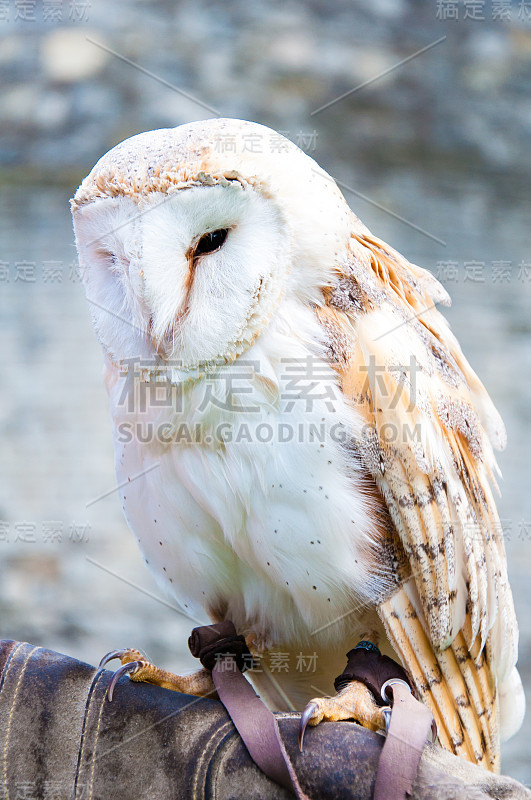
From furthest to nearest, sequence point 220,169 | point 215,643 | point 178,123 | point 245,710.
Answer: point 178,123 → point 215,643 → point 245,710 → point 220,169

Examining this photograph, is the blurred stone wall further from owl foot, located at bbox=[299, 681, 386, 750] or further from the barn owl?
owl foot, located at bbox=[299, 681, 386, 750]

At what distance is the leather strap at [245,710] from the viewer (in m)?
0.85

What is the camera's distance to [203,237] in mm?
860

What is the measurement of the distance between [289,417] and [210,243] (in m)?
0.23

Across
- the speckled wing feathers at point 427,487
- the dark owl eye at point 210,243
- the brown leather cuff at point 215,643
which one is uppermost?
the dark owl eye at point 210,243

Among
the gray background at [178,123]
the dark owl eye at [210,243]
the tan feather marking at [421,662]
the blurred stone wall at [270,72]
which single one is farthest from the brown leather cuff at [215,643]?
the blurred stone wall at [270,72]

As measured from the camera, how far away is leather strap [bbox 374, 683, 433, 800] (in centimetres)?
81

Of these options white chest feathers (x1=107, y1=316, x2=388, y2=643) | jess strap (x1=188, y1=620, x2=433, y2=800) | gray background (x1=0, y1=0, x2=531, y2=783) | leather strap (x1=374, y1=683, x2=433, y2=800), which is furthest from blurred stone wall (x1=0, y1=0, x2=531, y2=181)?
leather strap (x1=374, y1=683, x2=433, y2=800)

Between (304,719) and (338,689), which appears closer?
(304,719)

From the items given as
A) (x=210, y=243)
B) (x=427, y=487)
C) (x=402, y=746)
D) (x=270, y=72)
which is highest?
(x=270, y=72)

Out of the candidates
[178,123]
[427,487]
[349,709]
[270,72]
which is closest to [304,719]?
[349,709]

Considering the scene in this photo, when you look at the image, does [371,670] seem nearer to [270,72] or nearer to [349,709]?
[349,709]

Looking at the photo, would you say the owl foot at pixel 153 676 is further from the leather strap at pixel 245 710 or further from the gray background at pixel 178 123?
the gray background at pixel 178 123

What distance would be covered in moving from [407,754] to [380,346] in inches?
18.9
